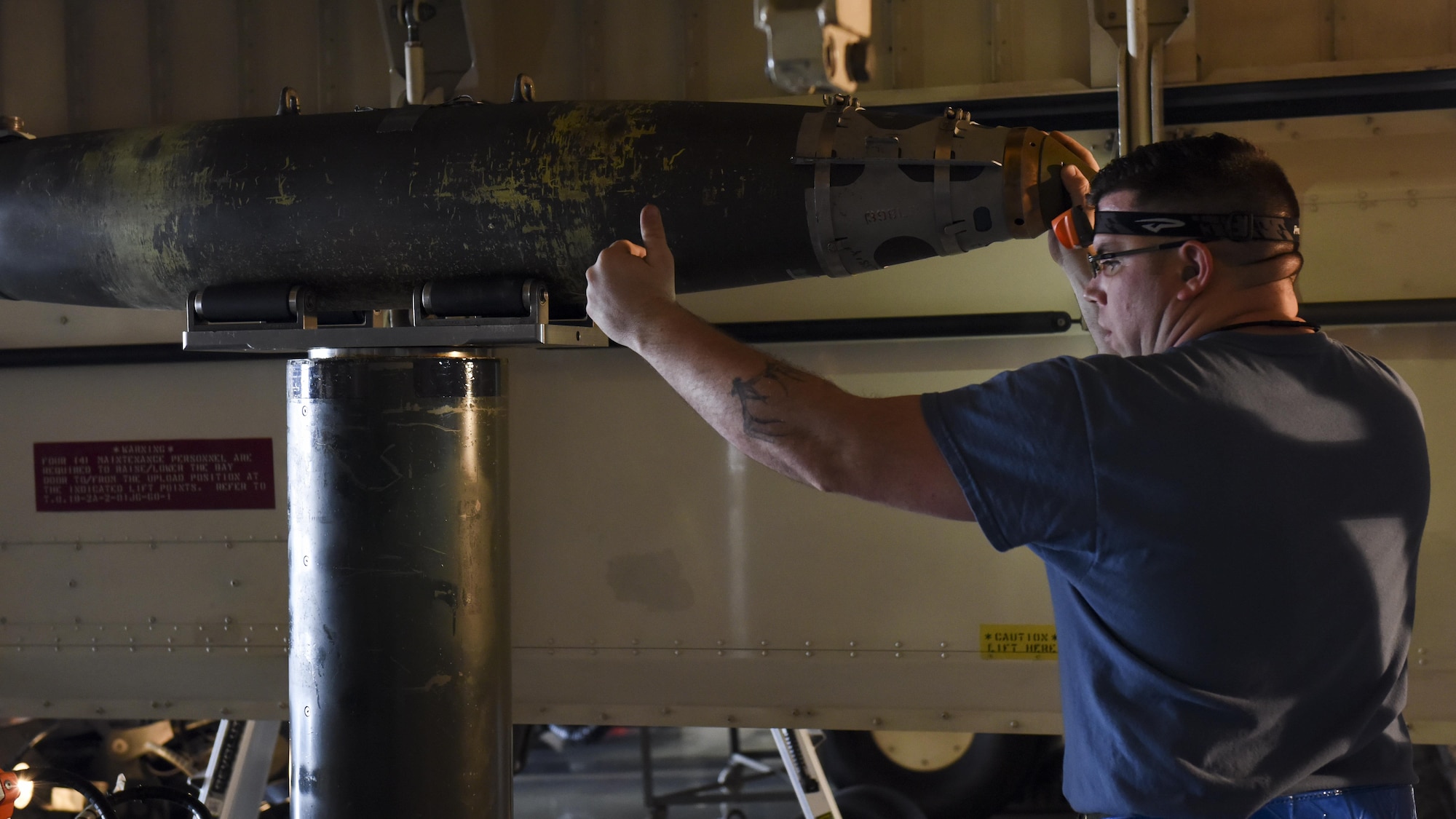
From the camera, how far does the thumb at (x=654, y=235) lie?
1270 millimetres

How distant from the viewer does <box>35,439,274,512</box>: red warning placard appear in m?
2.53

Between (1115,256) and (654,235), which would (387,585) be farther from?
(1115,256)

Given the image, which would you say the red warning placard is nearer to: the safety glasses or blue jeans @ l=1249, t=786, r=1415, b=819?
the safety glasses

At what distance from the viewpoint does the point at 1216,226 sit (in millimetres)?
1085

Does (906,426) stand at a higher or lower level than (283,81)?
lower

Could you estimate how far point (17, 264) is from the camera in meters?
1.63

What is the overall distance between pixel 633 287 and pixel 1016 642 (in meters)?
1.47

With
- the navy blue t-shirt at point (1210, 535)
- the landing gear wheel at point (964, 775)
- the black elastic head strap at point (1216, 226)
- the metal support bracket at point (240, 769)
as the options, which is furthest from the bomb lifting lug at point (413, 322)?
the landing gear wheel at point (964, 775)

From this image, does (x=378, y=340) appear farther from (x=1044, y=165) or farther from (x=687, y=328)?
(x=1044, y=165)

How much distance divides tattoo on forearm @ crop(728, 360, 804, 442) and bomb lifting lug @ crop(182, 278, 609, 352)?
45cm

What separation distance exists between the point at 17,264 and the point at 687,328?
47.3 inches

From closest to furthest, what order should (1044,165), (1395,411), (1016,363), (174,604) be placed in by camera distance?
(1395,411) < (1044,165) < (1016,363) < (174,604)

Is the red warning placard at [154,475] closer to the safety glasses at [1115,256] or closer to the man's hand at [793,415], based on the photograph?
the man's hand at [793,415]

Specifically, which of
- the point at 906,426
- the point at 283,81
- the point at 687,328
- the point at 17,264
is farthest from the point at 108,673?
the point at 906,426
